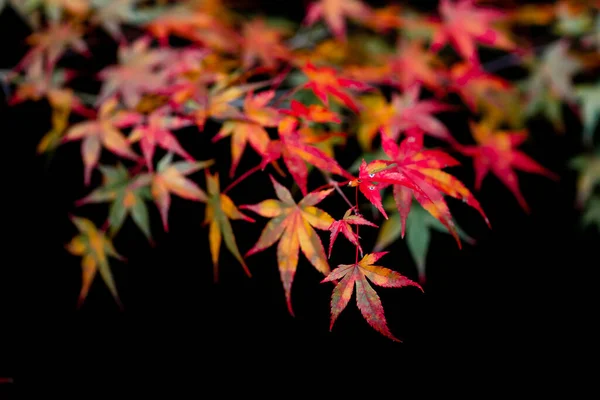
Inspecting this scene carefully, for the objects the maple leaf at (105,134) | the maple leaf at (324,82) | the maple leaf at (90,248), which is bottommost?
the maple leaf at (90,248)

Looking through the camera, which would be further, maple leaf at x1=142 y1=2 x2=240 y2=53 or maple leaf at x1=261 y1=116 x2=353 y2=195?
maple leaf at x1=142 y1=2 x2=240 y2=53

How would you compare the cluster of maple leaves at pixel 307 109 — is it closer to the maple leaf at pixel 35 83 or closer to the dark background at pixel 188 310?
the maple leaf at pixel 35 83

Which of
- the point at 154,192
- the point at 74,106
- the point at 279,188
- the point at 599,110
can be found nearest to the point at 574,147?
the point at 599,110

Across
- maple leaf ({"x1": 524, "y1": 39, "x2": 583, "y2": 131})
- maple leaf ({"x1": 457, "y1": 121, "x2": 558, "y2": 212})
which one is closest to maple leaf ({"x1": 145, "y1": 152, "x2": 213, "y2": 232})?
maple leaf ({"x1": 457, "y1": 121, "x2": 558, "y2": 212})

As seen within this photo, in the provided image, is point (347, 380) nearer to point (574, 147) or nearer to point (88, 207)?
point (88, 207)

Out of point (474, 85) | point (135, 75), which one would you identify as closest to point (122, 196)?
point (135, 75)

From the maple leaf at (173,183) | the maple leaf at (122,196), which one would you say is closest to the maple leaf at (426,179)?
the maple leaf at (173,183)

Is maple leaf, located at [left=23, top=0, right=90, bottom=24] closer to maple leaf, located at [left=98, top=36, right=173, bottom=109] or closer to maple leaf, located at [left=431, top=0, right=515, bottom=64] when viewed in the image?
maple leaf, located at [left=98, top=36, right=173, bottom=109]
